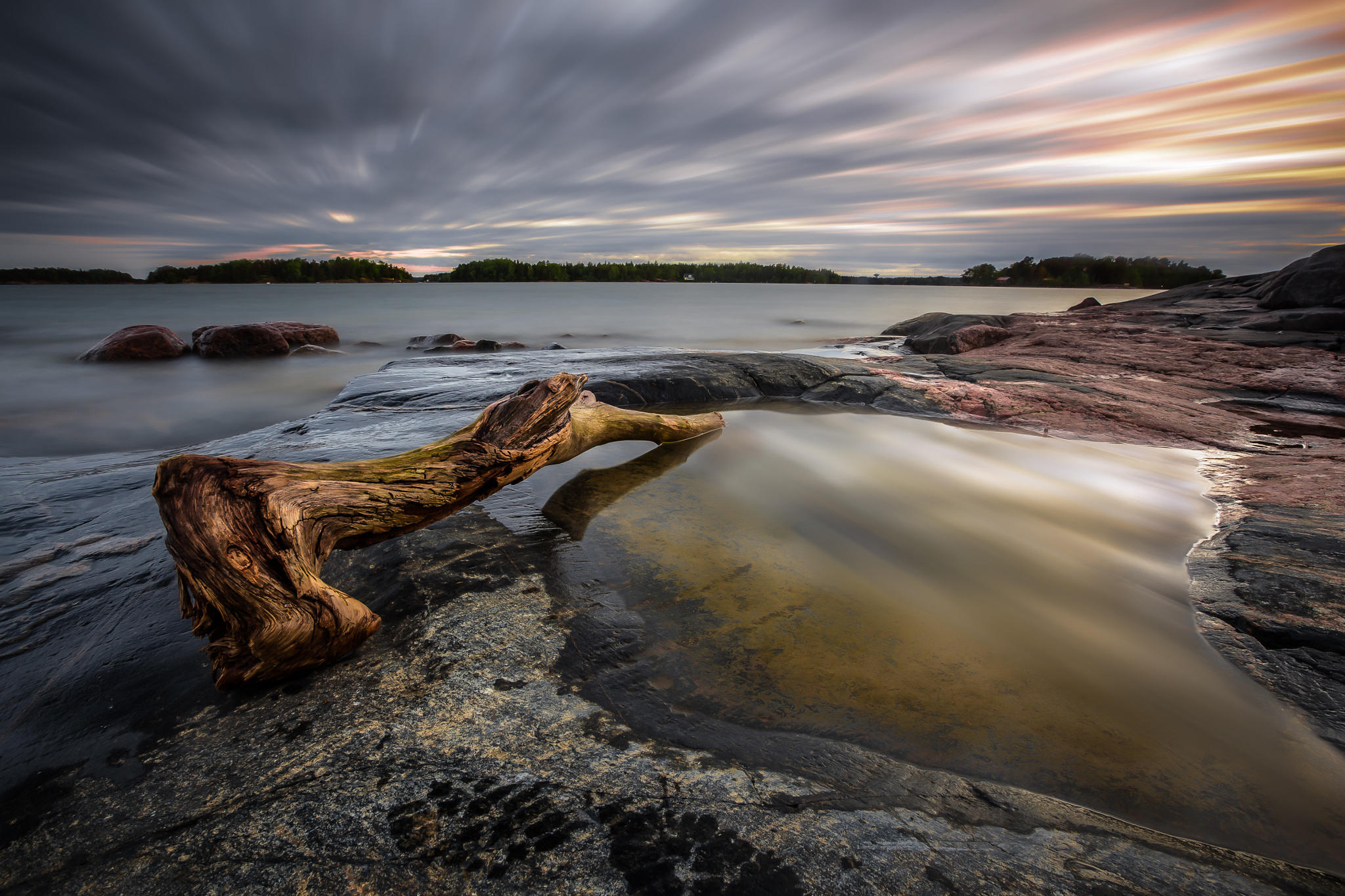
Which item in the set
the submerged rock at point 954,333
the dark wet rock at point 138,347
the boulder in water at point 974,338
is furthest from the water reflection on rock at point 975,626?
the dark wet rock at point 138,347

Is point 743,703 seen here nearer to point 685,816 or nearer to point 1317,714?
point 685,816

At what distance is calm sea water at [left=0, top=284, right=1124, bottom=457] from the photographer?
7355mm

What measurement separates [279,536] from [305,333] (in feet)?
50.2

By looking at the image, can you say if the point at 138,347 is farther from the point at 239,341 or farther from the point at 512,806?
the point at 512,806

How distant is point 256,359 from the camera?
12.4 metres

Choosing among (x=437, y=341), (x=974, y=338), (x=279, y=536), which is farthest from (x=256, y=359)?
(x=974, y=338)

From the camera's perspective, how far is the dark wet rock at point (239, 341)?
12.3 metres

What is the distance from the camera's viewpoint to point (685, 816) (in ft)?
4.71

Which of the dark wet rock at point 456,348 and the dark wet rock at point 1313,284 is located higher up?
the dark wet rock at point 1313,284

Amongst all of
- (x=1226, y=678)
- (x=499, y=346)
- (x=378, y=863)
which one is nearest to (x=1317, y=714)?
(x=1226, y=678)

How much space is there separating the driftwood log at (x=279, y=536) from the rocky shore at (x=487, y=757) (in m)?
0.15

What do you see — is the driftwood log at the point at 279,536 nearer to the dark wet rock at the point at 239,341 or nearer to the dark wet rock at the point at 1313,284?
the dark wet rock at the point at 239,341

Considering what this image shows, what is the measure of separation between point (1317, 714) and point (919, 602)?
1300 millimetres

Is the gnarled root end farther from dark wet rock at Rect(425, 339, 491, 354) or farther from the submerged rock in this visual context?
the submerged rock
